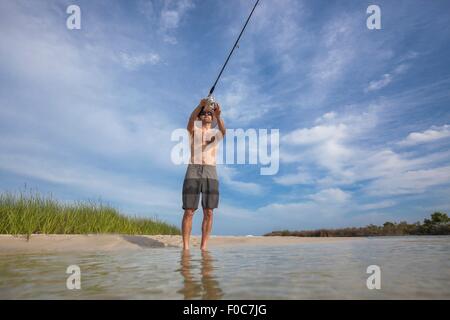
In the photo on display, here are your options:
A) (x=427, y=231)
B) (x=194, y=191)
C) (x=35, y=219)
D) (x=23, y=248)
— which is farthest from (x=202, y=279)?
(x=427, y=231)

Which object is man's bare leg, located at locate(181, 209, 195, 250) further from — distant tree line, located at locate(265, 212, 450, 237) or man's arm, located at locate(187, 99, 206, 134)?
distant tree line, located at locate(265, 212, 450, 237)

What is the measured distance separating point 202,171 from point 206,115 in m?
1.06

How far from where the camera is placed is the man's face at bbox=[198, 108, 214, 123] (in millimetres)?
6701

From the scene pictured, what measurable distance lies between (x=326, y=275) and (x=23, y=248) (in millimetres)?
6223

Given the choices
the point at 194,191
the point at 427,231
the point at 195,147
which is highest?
the point at 195,147

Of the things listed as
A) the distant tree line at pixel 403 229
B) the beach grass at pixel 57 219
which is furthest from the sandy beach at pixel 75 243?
the distant tree line at pixel 403 229

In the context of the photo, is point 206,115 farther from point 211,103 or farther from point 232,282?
point 232,282

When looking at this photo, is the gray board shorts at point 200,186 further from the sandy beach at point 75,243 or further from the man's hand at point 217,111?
the sandy beach at point 75,243

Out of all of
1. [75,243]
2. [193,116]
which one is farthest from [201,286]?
[75,243]

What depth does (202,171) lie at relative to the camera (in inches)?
256

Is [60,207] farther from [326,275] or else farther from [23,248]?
[326,275]

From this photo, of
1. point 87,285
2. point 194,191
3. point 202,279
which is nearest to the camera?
point 87,285
